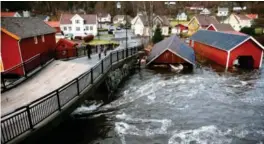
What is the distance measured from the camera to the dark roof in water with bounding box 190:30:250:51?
27.0m

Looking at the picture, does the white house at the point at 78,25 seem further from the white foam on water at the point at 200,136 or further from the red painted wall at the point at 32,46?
the white foam on water at the point at 200,136

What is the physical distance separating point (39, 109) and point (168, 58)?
795 inches

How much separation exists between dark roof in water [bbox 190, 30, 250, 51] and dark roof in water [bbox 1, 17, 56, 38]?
21329 mm

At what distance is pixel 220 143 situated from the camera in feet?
37.1

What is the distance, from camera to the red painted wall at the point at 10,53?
15378 mm

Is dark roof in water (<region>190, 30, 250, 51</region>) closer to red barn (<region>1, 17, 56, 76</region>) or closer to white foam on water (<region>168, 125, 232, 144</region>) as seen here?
white foam on water (<region>168, 125, 232, 144</region>)

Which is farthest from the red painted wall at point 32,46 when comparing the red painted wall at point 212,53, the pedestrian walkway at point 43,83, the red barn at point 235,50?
the red painted wall at point 212,53

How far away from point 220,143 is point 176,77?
41.6 feet

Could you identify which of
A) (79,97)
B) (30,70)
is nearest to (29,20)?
(30,70)

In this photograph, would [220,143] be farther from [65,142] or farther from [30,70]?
[30,70]

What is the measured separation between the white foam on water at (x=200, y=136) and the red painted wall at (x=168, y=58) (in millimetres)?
14800

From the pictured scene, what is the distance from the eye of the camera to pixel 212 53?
31.5 m

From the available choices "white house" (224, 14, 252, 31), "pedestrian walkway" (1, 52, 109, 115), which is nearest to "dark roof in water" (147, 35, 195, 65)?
"pedestrian walkway" (1, 52, 109, 115)

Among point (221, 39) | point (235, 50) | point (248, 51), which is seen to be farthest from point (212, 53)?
point (248, 51)
